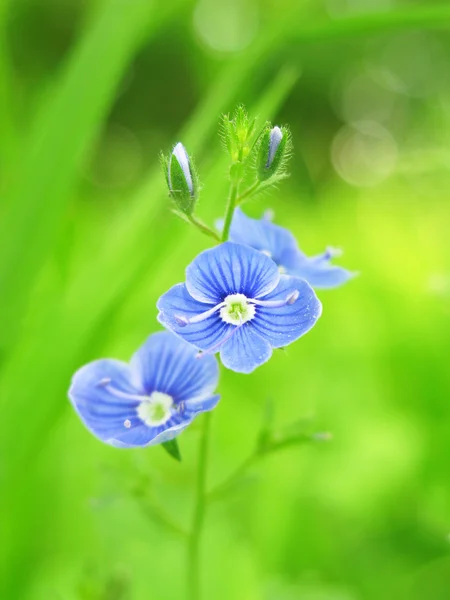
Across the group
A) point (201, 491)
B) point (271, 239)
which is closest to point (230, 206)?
point (271, 239)

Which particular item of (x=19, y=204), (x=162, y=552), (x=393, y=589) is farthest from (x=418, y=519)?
(x=19, y=204)

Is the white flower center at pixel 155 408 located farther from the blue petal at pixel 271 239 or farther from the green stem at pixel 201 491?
the blue petal at pixel 271 239

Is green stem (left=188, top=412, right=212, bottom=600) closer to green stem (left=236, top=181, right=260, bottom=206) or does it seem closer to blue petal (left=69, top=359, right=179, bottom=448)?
blue petal (left=69, top=359, right=179, bottom=448)

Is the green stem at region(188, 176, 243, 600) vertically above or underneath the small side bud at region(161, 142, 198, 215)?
underneath

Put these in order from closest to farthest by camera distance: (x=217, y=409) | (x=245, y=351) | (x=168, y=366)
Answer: (x=245, y=351)
(x=168, y=366)
(x=217, y=409)

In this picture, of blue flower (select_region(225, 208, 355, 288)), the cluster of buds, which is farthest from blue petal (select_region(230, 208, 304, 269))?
the cluster of buds

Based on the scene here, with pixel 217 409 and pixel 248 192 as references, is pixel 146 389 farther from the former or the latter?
pixel 217 409
